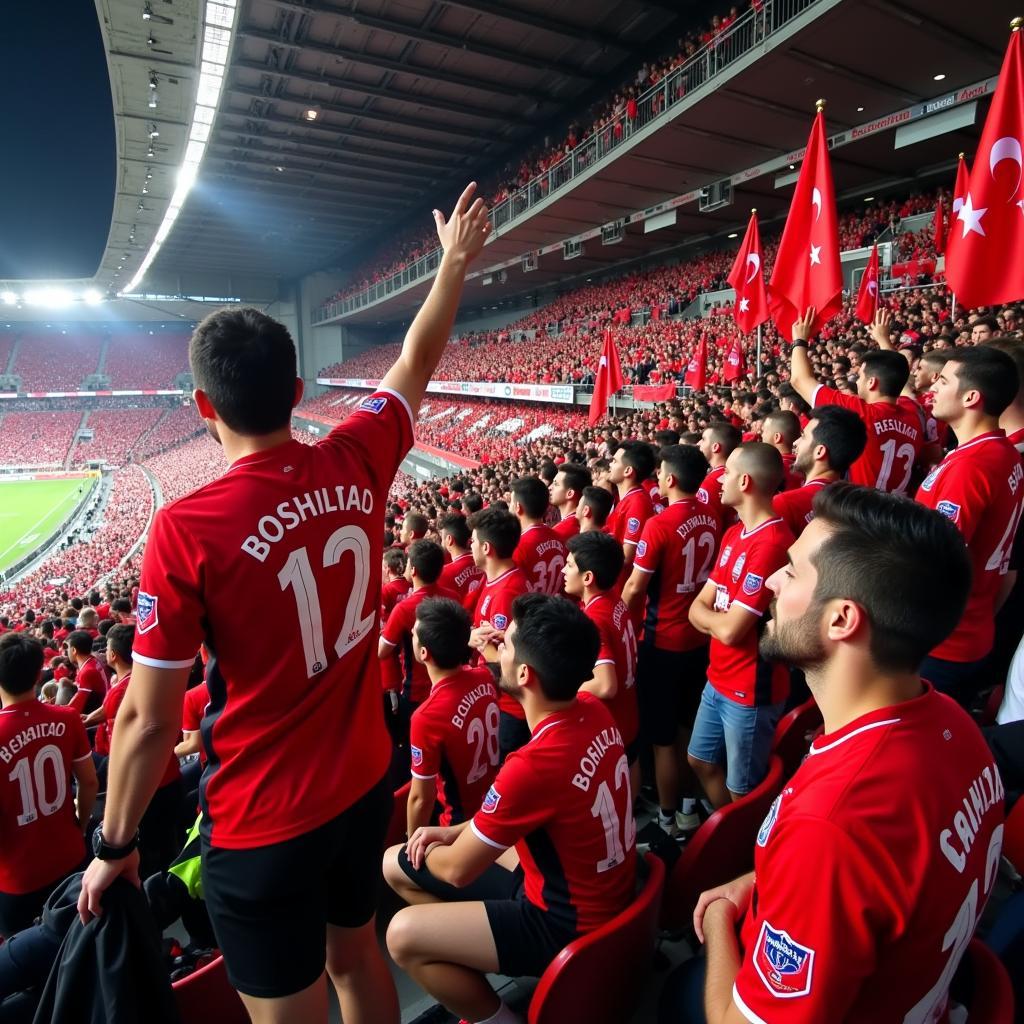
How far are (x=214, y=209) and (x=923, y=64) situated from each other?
97.2ft

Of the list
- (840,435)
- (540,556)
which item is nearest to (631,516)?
(540,556)

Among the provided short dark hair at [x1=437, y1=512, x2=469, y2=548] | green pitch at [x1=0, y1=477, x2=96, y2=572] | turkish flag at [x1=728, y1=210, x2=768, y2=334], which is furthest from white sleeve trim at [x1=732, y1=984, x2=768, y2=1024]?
green pitch at [x1=0, y1=477, x2=96, y2=572]

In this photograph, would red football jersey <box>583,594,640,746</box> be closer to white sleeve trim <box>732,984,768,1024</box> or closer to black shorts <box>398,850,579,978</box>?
black shorts <box>398,850,579,978</box>

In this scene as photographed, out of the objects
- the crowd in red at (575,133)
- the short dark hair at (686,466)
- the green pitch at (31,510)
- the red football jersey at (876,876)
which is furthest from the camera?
the green pitch at (31,510)

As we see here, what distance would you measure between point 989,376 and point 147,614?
10.1 ft

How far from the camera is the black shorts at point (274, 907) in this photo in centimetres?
142

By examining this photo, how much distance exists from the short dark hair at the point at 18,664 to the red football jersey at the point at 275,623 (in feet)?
6.76

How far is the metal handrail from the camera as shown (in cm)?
1048

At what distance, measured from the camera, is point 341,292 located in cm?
4572

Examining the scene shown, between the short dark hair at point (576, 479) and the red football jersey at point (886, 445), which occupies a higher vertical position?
the red football jersey at point (886, 445)

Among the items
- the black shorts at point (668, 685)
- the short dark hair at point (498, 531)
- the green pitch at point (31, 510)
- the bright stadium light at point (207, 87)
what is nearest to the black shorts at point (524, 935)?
the black shorts at point (668, 685)

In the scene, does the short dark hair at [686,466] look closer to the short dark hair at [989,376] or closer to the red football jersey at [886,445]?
the red football jersey at [886,445]

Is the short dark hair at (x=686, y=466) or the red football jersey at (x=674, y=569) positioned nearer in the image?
the red football jersey at (x=674, y=569)

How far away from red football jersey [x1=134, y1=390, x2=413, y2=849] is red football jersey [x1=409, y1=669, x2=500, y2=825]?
1034mm
